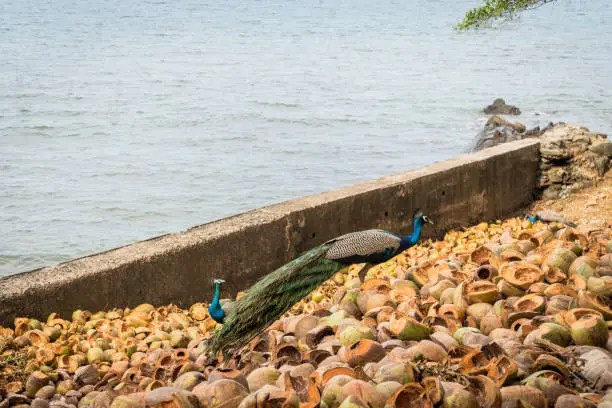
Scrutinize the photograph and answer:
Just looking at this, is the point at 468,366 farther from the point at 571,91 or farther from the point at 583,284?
the point at 571,91

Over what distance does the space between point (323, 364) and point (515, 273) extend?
137 centimetres

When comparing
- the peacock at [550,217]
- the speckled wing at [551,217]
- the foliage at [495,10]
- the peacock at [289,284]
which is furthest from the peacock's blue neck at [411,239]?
the foliage at [495,10]

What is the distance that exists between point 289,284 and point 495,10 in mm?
5316

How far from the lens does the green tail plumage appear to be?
11.3 ft

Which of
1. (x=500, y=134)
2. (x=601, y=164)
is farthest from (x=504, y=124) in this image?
(x=601, y=164)

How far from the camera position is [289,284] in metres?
3.85

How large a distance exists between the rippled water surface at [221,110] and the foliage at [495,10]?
604 millimetres

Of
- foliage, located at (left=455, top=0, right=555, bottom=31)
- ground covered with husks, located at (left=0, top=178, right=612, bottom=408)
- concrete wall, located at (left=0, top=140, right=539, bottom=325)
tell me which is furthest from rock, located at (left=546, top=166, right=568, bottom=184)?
ground covered with husks, located at (left=0, top=178, right=612, bottom=408)

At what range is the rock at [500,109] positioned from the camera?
20144 millimetres

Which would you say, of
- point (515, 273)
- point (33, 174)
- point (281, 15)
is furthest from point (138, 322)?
point (281, 15)

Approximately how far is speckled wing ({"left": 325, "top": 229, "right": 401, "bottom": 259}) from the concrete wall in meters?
0.95

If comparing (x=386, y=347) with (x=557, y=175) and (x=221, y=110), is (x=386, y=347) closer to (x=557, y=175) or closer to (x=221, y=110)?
(x=557, y=175)

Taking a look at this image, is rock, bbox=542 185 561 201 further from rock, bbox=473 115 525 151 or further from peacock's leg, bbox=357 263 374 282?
rock, bbox=473 115 525 151

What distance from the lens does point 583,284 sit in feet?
11.9
